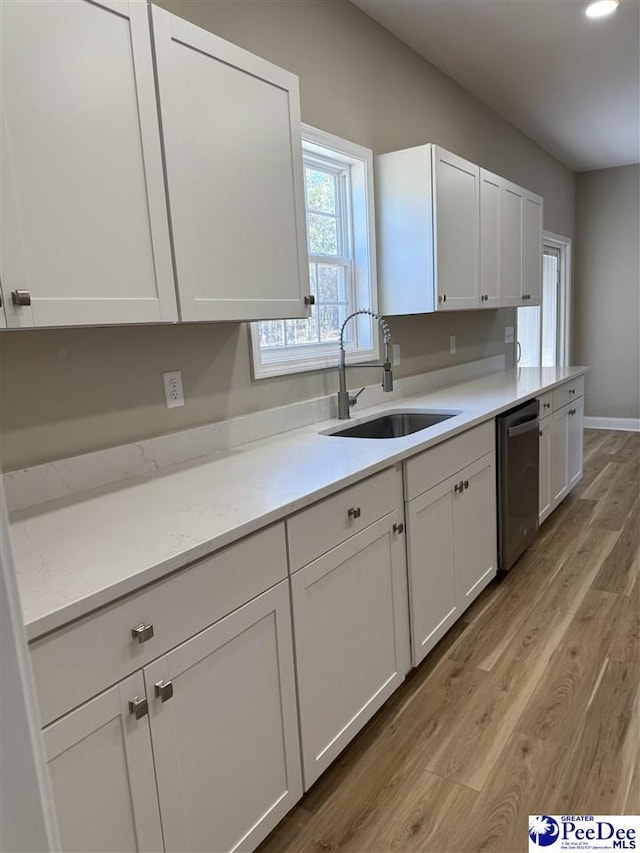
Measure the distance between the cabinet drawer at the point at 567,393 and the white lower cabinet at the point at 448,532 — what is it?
113cm

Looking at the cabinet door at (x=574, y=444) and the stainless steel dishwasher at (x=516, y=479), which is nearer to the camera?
the stainless steel dishwasher at (x=516, y=479)

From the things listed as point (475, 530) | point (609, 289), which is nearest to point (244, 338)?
point (475, 530)

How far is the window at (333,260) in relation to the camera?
253 centimetres

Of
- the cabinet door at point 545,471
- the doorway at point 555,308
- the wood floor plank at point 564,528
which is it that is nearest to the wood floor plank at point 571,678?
the wood floor plank at point 564,528

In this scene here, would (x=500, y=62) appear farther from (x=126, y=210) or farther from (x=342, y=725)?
(x=342, y=725)

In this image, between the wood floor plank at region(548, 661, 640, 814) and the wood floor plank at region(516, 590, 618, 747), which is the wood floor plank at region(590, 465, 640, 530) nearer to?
the wood floor plank at region(516, 590, 618, 747)

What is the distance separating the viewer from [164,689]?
1110 mm

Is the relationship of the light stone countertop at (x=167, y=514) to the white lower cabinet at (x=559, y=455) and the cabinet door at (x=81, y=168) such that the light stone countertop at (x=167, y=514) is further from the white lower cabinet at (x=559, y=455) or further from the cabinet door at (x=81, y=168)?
the white lower cabinet at (x=559, y=455)

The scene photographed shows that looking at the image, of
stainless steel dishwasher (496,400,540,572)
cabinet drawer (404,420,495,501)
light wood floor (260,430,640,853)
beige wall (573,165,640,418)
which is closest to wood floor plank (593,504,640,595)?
light wood floor (260,430,640,853)

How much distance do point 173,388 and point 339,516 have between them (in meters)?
0.72

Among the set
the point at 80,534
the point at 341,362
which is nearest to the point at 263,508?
the point at 80,534

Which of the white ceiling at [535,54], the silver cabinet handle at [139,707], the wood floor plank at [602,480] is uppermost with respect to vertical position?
the white ceiling at [535,54]

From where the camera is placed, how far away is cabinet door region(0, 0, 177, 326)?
1.15m

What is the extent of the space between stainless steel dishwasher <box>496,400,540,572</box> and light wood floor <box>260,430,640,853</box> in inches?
9.6
